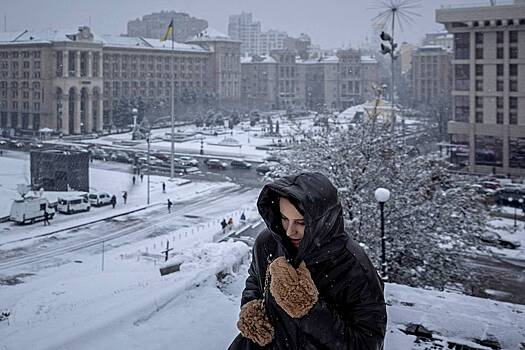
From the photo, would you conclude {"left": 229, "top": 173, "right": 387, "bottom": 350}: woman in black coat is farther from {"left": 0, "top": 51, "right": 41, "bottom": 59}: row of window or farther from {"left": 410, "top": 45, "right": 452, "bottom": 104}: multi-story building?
{"left": 410, "top": 45, "right": 452, "bottom": 104}: multi-story building

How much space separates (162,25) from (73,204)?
980 inches

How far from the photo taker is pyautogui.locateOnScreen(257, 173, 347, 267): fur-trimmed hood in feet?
2.46

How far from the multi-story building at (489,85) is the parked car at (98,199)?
708 cm

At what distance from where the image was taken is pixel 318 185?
0.76 metres

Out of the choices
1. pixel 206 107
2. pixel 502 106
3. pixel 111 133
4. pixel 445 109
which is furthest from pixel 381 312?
pixel 206 107

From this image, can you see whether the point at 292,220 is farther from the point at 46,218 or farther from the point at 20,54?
the point at 20,54

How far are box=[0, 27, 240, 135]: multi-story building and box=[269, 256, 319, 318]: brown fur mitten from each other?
7.68 m

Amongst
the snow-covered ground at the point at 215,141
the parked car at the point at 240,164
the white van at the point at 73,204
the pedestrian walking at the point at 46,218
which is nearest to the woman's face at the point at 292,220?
the pedestrian walking at the point at 46,218

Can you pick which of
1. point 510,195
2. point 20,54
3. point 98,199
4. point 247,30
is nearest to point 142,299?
point 98,199

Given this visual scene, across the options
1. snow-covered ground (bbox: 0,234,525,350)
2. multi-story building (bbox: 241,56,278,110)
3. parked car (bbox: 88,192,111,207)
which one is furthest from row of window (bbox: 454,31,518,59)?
multi-story building (bbox: 241,56,278,110)

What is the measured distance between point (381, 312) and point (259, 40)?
213 ft

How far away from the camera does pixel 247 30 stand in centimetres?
6322

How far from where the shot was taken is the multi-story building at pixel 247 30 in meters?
62.8

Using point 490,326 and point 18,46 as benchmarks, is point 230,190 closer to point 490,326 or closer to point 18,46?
point 18,46
